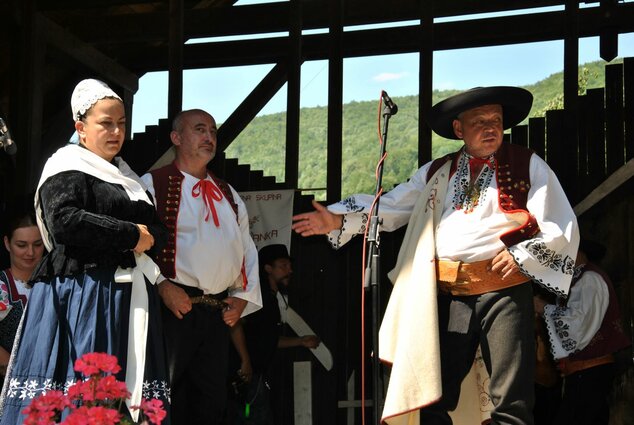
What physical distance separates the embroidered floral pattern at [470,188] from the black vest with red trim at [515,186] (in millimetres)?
47

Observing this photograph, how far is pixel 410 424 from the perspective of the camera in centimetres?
465

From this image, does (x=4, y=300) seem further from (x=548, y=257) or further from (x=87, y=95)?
(x=548, y=257)

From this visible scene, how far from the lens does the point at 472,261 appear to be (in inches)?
179

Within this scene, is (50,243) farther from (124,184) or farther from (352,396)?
(352,396)

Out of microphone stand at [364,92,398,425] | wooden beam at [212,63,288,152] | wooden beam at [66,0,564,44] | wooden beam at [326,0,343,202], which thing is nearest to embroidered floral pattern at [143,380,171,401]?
microphone stand at [364,92,398,425]

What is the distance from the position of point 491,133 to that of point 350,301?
1.87m

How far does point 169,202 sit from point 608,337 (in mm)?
2519

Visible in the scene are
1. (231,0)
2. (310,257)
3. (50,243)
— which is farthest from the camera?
(231,0)

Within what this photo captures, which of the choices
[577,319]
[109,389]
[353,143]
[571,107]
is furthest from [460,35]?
[353,143]

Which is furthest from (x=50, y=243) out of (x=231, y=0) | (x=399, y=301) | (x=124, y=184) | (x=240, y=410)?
(x=231, y=0)

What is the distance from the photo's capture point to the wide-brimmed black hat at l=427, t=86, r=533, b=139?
186 inches

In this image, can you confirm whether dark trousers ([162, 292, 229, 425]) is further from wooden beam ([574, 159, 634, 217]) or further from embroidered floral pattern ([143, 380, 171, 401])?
wooden beam ([574, 159, 634, 217])

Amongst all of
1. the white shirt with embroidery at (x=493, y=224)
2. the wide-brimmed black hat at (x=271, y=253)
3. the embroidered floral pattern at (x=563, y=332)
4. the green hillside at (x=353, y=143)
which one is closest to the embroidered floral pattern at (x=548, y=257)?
the white shirt with embroidery at (x=493, y=224)

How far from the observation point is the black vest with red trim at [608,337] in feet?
18.7
